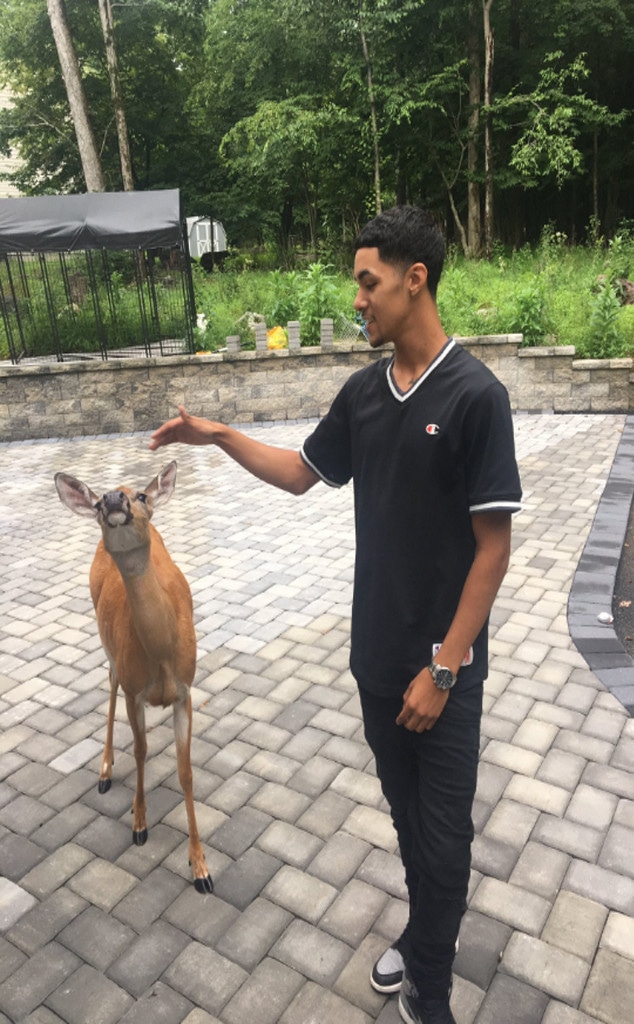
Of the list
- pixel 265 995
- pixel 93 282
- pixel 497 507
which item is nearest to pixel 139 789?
pixel 265 995

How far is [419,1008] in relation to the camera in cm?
233

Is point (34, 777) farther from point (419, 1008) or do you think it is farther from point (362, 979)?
point (419, 1008)

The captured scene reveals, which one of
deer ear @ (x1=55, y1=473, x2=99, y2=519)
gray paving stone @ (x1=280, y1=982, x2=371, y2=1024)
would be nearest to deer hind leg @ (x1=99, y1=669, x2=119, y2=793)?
deer ear @ (x1=55, y1=473, x2=99, y2=519)

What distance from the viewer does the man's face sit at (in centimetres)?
200

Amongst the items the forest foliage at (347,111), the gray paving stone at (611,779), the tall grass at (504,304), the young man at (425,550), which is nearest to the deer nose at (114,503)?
the young man at (425,550)

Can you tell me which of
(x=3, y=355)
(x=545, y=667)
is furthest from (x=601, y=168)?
(x=545, y=667)

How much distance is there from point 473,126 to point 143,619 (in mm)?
23381

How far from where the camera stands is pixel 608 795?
346cm

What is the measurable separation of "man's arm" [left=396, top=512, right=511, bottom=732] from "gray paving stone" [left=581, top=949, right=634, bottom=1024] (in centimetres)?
134

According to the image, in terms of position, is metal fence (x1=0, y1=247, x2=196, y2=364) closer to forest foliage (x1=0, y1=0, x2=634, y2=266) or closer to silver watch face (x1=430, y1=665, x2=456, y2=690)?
forest foliage (x1=0, y1=0, x2=634, y2=266)

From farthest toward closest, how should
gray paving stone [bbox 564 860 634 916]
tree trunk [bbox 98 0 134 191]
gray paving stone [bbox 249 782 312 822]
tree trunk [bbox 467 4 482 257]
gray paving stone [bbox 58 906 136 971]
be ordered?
tree trunk [bbox 467 4 482 257], tree trunk [bbox 98 0 134 191], gray paving stone [bbox 249 782 312 822], gray paving stone [bbox 564 860 634 916], gray paving stone [bbox 58 906 136 971]

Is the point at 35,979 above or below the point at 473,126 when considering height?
below

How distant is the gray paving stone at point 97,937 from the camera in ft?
8.98

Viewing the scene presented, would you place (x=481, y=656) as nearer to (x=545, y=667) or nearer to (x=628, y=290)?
(x=545, y=667)
